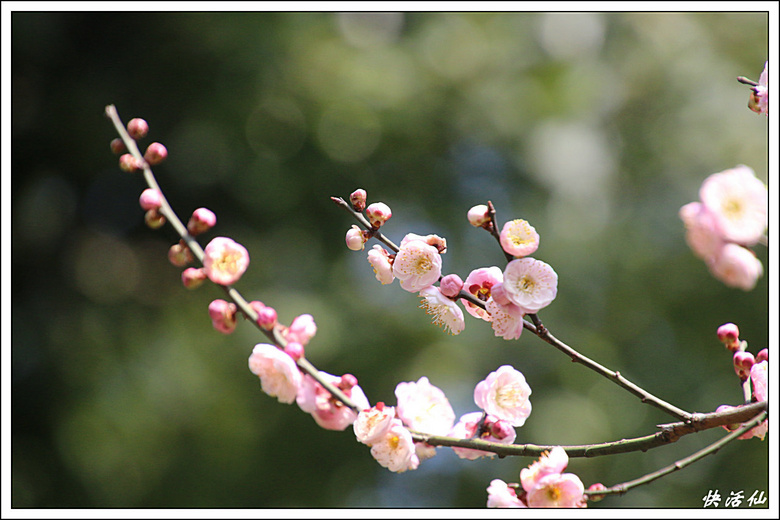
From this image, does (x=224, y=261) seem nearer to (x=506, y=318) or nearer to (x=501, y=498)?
(x=506, y=318)

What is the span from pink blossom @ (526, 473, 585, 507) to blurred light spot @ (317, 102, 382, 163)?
284cm

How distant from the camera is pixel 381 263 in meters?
0.72

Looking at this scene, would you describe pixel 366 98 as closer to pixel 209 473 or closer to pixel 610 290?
pixel 610 290

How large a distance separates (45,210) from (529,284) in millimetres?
3573

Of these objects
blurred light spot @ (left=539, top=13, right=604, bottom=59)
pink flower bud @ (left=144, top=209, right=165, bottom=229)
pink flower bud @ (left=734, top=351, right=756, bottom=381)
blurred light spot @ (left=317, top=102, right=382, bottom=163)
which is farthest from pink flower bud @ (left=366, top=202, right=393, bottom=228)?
blurred light spot @ (left=539, top=13, right=604, bottom=59)

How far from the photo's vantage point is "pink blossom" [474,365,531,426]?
0.79 m

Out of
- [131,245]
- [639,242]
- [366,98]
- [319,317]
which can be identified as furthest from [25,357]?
[639,242]

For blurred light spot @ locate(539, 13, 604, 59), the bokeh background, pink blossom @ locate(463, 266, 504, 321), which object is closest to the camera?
pink blossom @ locate(463, 266, 504, 321)

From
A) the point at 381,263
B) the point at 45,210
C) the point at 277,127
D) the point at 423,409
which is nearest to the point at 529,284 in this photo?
the point at 381,263

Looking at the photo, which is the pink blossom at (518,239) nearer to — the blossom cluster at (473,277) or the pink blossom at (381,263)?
the blossom cluster at (473,277)

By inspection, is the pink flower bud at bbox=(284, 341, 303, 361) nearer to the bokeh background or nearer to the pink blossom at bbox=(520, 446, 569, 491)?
the pink blossom at bbox=(520, 446, 569, 491)

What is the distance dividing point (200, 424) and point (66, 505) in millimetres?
722

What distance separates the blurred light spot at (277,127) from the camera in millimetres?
3408

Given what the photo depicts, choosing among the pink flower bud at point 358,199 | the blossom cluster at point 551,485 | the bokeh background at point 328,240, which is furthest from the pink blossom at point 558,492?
the bokeh background at point 328,240
